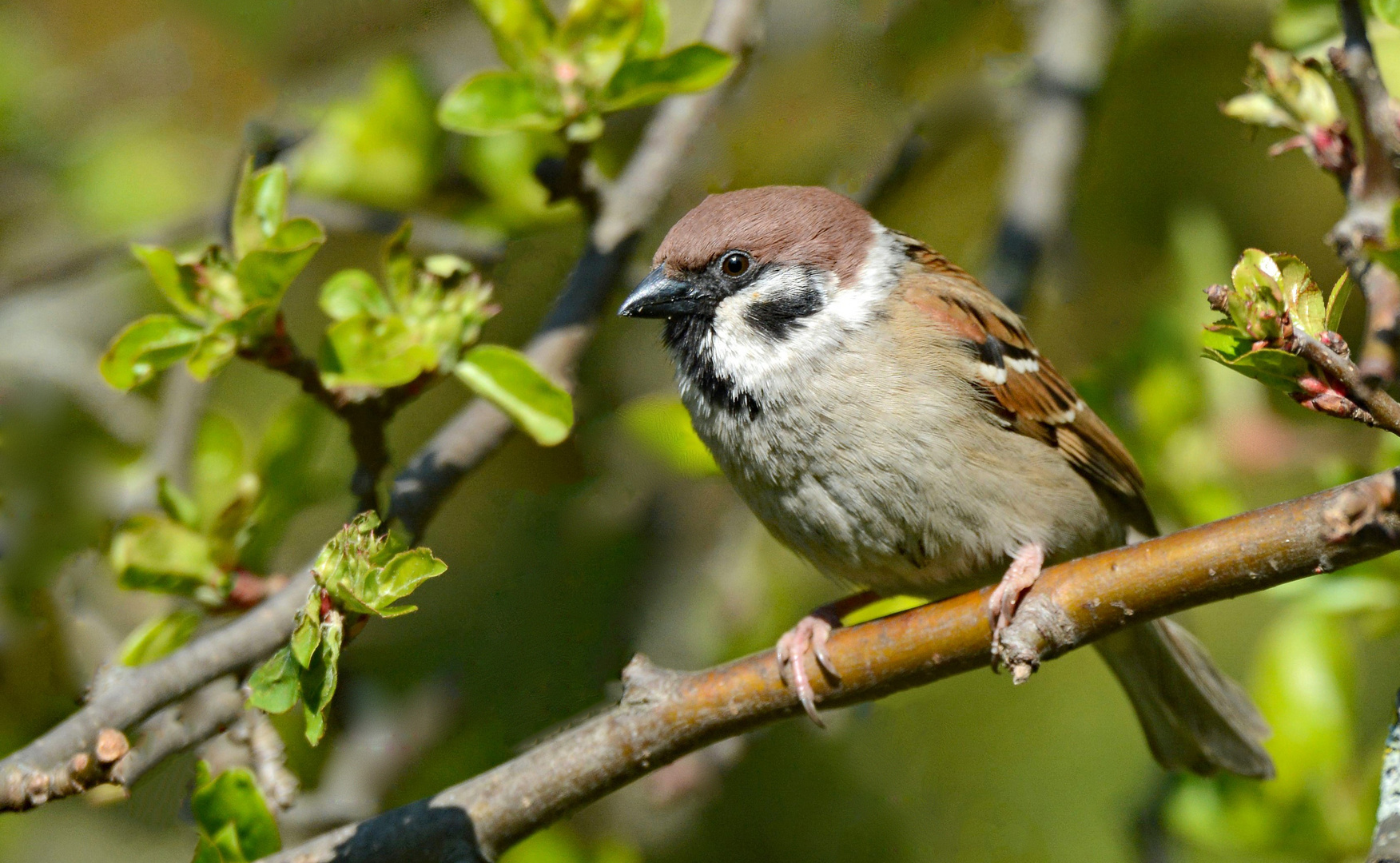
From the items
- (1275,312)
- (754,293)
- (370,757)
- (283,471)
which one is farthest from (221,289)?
(1275,312)

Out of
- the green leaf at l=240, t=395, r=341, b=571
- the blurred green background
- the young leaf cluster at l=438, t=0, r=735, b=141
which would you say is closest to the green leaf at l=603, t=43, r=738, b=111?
the young leaf cluster at l=438, t=0, r=735, b=141

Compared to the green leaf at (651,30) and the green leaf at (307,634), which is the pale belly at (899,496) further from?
the green leaf at (307,634)

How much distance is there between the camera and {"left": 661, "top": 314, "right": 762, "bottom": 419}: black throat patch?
249 cm

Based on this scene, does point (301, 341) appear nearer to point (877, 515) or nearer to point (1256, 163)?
point (877, 515)

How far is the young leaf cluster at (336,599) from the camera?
150cm

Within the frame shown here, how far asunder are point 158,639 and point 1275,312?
1.92 metres

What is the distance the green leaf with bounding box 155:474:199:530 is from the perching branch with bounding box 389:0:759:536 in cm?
40

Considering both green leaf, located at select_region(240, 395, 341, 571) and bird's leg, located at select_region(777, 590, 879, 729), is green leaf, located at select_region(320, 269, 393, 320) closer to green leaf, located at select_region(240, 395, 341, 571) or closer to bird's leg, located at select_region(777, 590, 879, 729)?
green leaf, located at select_region(240, 395, 341, 571)

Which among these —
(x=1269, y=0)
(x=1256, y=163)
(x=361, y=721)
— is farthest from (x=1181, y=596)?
(x=1256, y=163)

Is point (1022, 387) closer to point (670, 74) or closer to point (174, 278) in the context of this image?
point (670, 74)

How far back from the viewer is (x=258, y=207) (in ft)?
6.91

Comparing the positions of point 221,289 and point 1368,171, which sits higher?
point 1368,171

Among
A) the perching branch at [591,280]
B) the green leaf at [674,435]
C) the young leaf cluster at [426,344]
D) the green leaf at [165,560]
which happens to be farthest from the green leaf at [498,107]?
the green leaf at [165,560]

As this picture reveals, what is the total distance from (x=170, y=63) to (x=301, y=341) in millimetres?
1089
